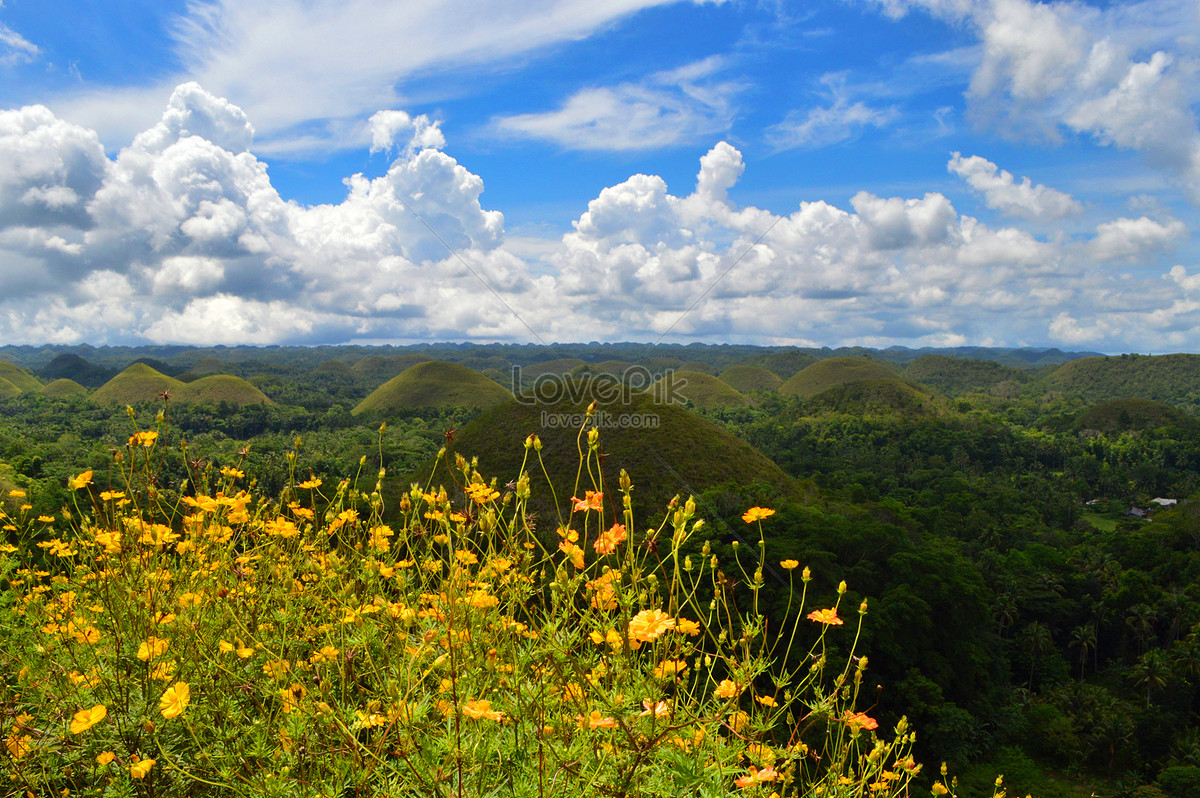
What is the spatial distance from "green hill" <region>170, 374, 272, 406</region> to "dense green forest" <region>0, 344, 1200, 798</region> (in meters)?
10.5

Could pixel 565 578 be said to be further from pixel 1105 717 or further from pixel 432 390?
pixel 432 390

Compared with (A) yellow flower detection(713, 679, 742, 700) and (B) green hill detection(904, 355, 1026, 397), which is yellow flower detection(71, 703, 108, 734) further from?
(B) green hill detection(904, 355, 1026, 397)

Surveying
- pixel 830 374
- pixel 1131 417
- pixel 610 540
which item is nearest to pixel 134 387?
pixel 610 540

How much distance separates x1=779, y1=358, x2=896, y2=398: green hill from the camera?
435 feet

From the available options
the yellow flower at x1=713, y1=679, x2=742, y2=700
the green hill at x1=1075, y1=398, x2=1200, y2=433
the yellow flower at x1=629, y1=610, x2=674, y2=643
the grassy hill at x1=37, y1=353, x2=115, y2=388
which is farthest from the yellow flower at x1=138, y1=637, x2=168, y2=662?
the grassy hill at x1=37, y1=353, x2=115, y2=388

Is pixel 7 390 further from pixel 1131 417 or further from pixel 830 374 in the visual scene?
pixel 1131 417

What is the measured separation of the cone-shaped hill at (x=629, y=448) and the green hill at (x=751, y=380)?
112 m

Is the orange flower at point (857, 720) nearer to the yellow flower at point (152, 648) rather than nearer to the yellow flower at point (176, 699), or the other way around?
the yellow flower at point (176, 699)

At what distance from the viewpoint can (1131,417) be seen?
3423 inches

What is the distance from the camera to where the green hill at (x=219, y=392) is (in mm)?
102938

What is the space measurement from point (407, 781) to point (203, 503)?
1874 millimetres

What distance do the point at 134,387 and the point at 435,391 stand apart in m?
57.2

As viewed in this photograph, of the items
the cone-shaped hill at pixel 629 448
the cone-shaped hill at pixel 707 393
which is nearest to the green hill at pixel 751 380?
the cone-shaped hill at pixel 707 393

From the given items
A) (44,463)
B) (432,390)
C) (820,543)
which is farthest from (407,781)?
(432,390)
